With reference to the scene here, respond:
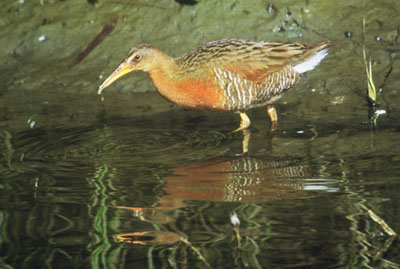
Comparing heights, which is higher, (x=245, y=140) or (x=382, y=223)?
(x=245, y=140)

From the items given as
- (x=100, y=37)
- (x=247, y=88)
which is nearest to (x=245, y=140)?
(x=247, y=88)

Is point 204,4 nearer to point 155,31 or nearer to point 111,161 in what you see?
point 155,31

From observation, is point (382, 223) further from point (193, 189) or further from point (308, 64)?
point (308, 64)

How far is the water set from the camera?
3865 millimetres

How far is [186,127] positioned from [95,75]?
1.83m

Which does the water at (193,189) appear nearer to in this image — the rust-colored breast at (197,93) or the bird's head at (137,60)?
the rust-colored breast at (197,93)

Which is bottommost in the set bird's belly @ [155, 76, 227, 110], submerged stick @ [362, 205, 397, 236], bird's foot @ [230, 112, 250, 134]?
submerged stick @ [362, 205, 397, 236]

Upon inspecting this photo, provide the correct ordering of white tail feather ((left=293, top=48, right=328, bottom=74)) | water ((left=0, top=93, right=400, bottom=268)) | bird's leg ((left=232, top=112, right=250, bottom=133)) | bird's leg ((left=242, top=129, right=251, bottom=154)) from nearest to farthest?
water ((left=0, top=93, right=400, bottom=268)) → bird's leg ((left=242, top=129, right=251, bottom=154)) → bird's leg ((left=232, top=112, right=250, bottom=133)) → white tail feather ((left=293, top=48, right=328, bottom=74))

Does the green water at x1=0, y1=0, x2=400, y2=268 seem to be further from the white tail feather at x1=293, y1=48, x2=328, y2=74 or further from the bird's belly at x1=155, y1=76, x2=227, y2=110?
the white tail feather at x1=293, y1=48, x2=328, y2=74

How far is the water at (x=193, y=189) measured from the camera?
3.87 m

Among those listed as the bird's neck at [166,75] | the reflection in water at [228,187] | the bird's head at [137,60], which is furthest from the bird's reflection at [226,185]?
the bird's head at [137,60]

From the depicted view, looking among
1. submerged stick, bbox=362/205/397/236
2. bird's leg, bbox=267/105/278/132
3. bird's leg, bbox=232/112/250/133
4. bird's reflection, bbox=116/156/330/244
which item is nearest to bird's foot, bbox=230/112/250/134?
Answer: bird's leg, bbox=232/112/250/133

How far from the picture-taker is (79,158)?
5.70m

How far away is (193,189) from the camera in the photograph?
192 inches
